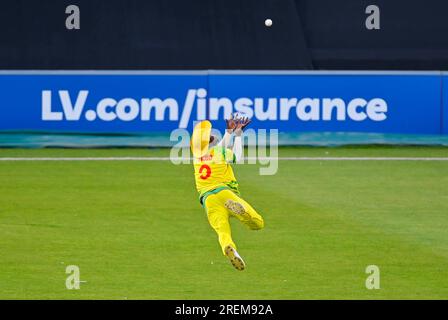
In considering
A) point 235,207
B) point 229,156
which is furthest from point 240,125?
point 235,207

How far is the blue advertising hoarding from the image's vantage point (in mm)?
25250

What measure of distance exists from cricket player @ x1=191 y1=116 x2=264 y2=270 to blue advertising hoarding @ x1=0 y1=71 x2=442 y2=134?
11.2 metres

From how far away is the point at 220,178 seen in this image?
13.9 meters

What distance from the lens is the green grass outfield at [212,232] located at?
1416 cm

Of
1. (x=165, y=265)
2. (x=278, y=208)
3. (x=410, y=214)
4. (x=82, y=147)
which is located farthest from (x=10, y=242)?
(x=82, y=147)

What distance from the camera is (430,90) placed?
84.4 feet

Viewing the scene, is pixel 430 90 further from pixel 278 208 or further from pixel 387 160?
pixel 278 208
